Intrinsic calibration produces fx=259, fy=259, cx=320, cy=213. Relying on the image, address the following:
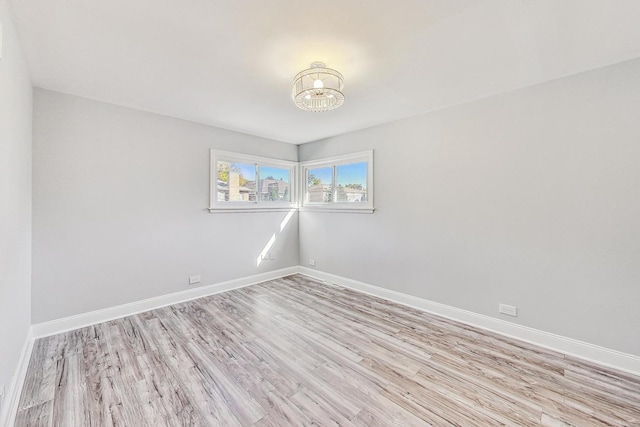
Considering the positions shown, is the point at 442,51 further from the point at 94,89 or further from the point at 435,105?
the point at 94,89

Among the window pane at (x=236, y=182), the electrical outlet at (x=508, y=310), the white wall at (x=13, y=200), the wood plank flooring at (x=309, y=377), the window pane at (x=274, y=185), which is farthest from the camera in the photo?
the window pane at (x=274, y=185)

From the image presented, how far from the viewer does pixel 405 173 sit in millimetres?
3451

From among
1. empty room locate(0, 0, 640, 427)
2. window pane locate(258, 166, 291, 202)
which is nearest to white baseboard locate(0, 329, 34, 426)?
empty room locate(0, 0, 640, 427)

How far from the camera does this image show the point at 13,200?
177cm

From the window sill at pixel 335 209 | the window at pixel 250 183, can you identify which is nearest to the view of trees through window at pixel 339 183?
the window sill at pixel 335 209

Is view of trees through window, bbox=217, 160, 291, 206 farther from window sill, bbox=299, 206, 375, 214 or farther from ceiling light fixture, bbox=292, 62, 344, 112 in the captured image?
ceiling light fixture, bbox=292, 62, 344, 112

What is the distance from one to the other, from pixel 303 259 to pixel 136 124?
130 inches

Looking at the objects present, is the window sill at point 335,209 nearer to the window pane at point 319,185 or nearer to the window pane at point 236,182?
the window pane at point 319,185

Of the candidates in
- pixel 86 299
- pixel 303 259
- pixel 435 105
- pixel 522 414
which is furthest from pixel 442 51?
pixel 86 299

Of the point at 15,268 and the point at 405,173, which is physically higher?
the point at 405,173

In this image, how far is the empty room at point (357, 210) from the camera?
1.68 meters

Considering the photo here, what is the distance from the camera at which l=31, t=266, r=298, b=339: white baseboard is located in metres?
2.65

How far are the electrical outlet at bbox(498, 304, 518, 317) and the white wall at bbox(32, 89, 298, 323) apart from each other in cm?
352

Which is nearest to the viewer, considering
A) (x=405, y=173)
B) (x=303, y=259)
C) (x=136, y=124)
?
(x=136, y=124)
